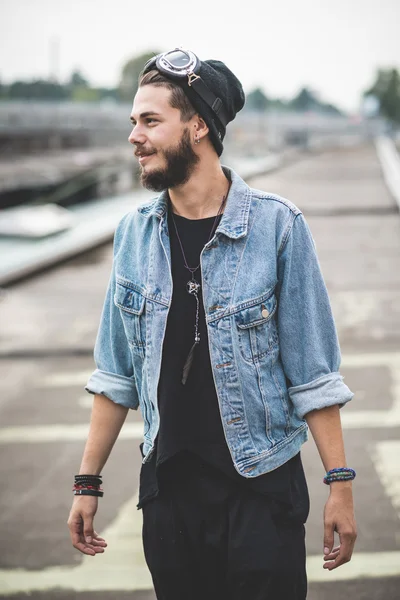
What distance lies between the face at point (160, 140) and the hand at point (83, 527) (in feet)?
3.51

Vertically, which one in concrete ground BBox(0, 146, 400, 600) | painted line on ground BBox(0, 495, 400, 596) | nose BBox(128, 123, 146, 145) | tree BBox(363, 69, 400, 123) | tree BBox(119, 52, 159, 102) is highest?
tree BBox(119, 52, 159, 102)

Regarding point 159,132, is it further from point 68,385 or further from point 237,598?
point 68,385

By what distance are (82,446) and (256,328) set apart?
351cm

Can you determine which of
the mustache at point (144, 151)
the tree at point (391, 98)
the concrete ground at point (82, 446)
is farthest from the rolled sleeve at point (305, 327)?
the tree at point (391, 98)

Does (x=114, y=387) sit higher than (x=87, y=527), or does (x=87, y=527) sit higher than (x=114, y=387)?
(x=114, y=387)

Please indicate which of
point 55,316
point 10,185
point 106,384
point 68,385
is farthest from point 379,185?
point 10,185

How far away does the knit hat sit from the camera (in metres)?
2.14

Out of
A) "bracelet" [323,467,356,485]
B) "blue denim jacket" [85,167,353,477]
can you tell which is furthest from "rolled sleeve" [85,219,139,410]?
"bracelet" [323,467,356,485]

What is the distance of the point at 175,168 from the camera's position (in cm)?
218

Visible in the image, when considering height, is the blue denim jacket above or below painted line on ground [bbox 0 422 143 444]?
above

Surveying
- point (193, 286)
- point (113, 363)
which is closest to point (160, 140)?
point (193, 286)

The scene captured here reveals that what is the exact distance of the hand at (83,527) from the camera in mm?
2311

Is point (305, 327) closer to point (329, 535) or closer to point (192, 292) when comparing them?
point (192, 292)

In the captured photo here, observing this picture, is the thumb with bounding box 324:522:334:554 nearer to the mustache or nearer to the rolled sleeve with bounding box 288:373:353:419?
the rolled sleeve with bounding box 288:373:353:419
